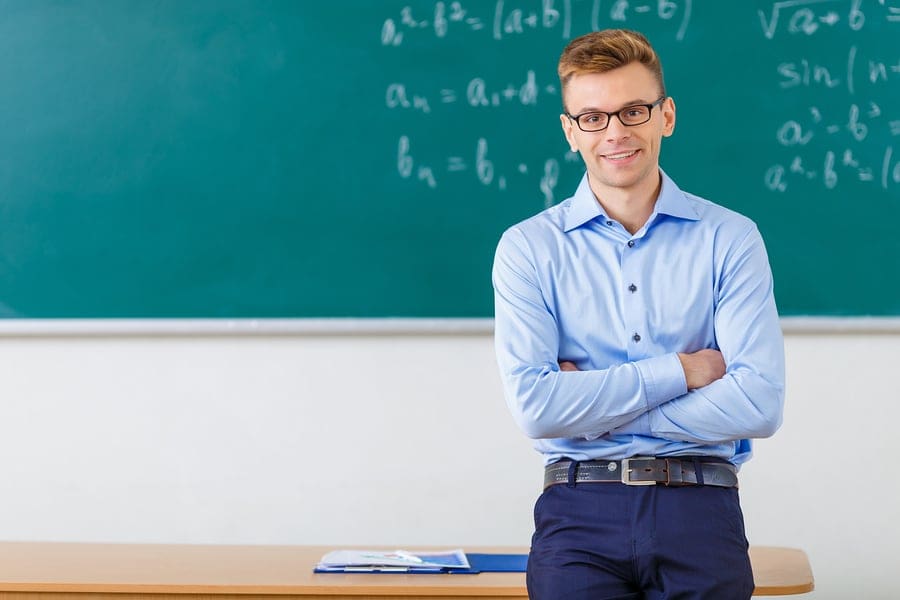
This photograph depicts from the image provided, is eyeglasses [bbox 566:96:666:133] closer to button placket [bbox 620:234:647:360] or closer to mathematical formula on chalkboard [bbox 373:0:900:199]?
button placket [bbox 620:234:647:360]

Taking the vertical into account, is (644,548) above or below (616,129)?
below

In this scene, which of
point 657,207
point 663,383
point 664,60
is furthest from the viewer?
point 664,60

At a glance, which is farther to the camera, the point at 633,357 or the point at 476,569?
the point at 476,569

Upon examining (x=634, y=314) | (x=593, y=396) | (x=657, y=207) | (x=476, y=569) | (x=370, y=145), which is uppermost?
(x=370, y=145)

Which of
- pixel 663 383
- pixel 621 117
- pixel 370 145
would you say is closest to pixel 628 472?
pixel 663 383

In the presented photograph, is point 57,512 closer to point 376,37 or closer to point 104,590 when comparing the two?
point 104,590

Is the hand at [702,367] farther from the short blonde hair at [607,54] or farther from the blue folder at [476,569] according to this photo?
the blue folder at [476,569]

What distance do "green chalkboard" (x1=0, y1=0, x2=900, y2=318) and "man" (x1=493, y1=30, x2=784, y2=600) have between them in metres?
1.04

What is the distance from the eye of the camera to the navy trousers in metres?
1.66

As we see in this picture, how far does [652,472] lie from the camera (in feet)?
5.67

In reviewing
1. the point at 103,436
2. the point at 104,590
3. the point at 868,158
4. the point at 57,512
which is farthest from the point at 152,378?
the point at 868,158

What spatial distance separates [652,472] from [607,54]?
693 mm

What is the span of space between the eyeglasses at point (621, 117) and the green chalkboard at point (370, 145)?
3.70ft

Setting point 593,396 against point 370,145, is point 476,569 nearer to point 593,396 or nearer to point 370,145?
point 593,396
